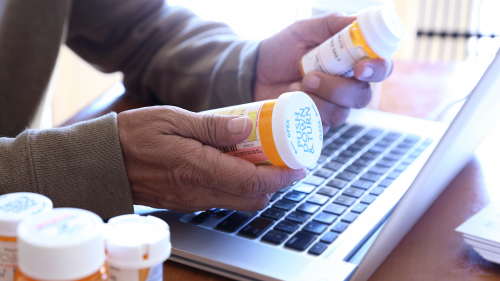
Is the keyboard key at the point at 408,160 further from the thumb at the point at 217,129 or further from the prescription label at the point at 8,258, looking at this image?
the prescription label at the point at 8,258

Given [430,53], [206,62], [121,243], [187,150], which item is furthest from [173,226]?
[430,53]

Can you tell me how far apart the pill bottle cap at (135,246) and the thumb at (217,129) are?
155mm

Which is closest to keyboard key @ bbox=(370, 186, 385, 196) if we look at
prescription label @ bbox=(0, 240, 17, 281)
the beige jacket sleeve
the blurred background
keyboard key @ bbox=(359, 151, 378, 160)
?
keyboard key @ bbox=(359, 151, 378, 160)

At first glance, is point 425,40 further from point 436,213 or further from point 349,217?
point 349,217

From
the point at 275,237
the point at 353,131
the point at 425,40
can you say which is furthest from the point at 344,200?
the point at 425,40

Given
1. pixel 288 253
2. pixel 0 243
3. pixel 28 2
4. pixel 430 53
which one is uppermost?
pixel 28 2

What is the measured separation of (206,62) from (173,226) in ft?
1.50

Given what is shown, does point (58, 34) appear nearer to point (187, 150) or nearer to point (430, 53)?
point (187, 150)

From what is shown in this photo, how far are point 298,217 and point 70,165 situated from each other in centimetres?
25

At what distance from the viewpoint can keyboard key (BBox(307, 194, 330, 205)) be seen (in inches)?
20.6

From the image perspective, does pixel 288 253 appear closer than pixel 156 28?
Yes

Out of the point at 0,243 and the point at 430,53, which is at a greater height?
the point at 0,243

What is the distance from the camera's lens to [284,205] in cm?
51

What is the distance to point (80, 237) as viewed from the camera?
229 millimetres
